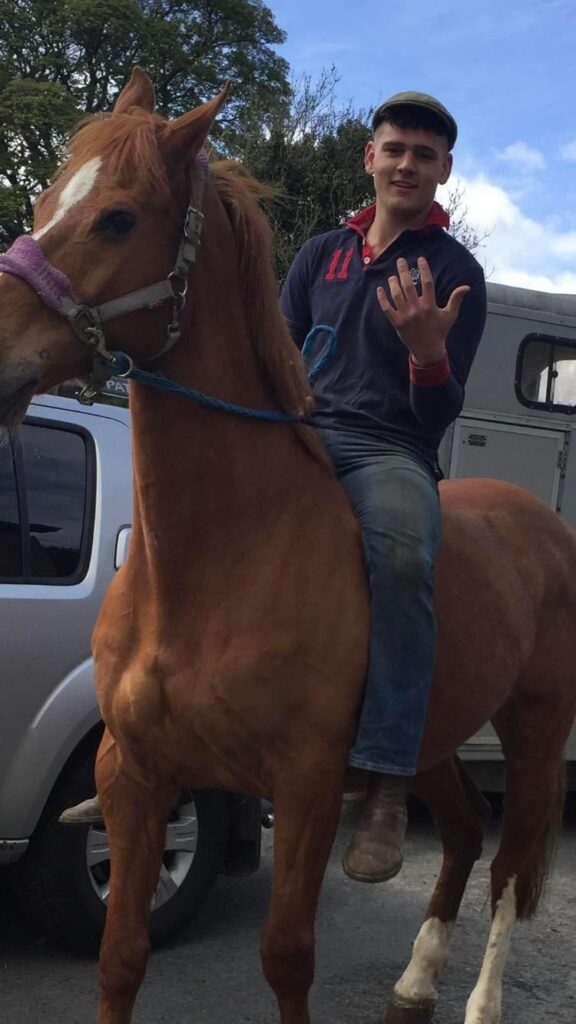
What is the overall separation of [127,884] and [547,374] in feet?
17.8

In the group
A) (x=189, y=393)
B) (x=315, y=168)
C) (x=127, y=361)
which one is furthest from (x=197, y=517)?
(x=315, y=168)

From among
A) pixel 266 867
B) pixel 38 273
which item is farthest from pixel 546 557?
pixel 266 867

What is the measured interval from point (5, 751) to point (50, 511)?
0.94 meters

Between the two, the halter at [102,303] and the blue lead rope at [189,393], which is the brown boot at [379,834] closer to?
the blue lead rope at [189,393]

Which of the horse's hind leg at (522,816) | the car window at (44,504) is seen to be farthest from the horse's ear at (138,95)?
the horse's hind leg at (522,816)

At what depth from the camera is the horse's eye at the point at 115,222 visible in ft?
7.26

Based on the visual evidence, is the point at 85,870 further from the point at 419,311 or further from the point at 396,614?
the point at 419,311

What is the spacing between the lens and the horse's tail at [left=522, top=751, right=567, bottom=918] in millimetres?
3779

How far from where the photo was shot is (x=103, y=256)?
87.6 inches

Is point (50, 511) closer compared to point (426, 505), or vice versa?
point (426, 505)

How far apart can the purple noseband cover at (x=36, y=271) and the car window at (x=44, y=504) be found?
77.1 inches

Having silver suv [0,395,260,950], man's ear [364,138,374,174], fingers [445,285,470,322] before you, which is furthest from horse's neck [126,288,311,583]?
silver suv [0,395,260,950]

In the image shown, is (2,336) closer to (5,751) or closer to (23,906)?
(5,751)

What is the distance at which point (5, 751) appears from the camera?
3.73 metres
